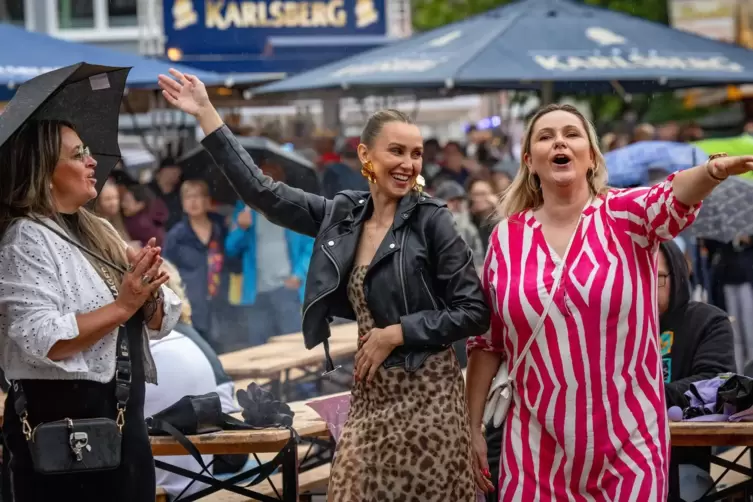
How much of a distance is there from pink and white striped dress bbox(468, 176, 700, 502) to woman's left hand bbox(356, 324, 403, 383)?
0.38 m

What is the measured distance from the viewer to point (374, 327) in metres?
4.57

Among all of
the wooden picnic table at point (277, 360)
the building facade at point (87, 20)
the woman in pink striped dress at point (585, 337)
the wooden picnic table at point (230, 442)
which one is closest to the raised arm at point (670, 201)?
the woman in pink striped dress at point (585, 337)

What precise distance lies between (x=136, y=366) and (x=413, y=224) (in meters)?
1.04

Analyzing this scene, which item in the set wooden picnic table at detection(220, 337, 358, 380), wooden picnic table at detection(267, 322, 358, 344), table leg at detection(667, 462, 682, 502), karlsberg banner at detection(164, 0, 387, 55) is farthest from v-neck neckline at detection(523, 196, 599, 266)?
karlsberg banner at detection(164, 0, 387, 55)

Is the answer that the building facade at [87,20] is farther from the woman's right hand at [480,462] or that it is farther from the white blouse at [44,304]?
the white blouse at [44,304]

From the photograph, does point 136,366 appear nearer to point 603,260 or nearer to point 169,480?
point 603,260

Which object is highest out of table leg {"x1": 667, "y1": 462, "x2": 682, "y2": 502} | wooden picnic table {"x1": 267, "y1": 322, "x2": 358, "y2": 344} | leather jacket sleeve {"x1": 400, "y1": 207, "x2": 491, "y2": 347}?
leather jacket sleeve {"x1": 400, "y1": 207, "x2": 491, "y2": 347}

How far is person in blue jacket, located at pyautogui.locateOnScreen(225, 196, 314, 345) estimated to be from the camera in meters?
11.8

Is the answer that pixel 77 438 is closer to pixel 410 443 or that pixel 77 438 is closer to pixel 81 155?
pixel 81 155

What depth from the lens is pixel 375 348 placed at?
4457 millimetres

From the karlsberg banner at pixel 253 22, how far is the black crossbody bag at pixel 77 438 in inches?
748

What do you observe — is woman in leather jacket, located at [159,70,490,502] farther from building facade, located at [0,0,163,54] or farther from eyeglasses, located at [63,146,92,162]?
building facade, located at [0,0,163,54]

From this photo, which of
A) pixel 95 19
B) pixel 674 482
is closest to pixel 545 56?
pixel 674 482

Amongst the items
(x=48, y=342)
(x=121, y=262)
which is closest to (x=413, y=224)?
(x=121, y=262)
